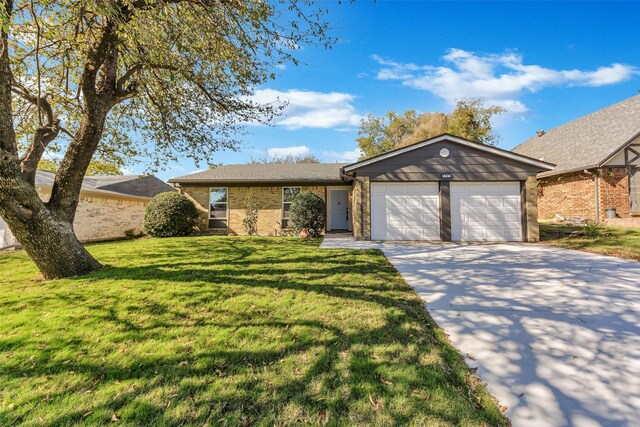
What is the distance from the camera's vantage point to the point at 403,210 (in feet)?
34.6

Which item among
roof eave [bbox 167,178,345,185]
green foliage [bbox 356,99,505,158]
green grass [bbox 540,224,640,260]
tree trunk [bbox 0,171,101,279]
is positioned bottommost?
green grass [bbox 540,224,640,260]

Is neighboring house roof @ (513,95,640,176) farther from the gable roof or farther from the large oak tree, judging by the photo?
the large oak tree

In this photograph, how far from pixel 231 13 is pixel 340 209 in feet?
33.4

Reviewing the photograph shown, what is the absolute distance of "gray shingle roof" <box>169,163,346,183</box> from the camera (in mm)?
13336

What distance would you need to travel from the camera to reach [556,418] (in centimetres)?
201

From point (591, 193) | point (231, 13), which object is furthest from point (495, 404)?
point (591, 193)

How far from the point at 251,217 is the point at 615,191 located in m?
17.5

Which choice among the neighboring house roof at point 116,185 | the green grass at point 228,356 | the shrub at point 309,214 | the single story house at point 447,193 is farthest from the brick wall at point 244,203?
the green grass at point 228,356

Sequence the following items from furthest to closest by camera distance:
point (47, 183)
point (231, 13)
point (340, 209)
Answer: point (340, 209), point (47, 183), point (231, 13)

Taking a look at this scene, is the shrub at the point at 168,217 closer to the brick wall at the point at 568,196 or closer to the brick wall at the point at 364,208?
the brick wall at the point at 364,208

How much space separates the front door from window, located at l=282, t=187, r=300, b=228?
194 cm

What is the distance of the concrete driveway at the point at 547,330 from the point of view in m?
2.18

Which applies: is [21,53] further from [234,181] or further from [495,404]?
[495,404]

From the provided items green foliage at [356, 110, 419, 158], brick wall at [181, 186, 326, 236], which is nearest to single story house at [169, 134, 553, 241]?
brick wall at [181, 186, 326, 236]
